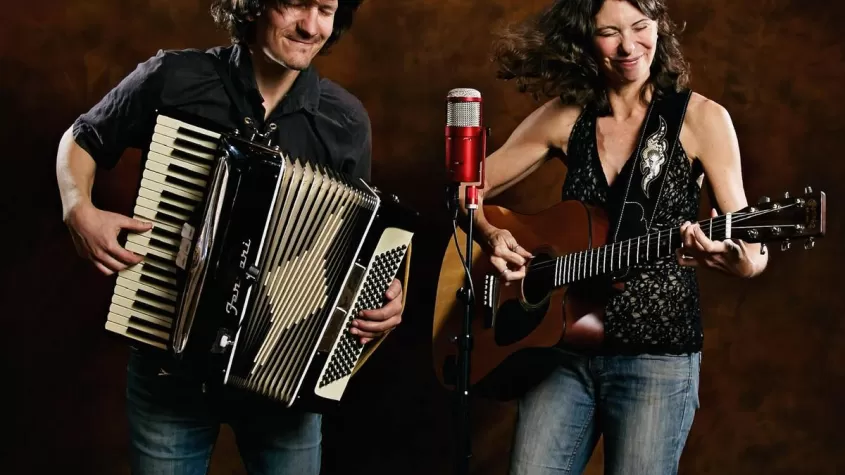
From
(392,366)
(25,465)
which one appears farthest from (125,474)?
(392,366)

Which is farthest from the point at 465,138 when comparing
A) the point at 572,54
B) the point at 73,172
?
the point at 73,172

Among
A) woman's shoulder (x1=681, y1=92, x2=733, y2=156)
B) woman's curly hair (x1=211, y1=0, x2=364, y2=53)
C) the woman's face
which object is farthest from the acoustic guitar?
woman's curly hair (x1=211, y1=0, x2=364, y2=53)

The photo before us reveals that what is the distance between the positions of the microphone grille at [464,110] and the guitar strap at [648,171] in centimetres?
45

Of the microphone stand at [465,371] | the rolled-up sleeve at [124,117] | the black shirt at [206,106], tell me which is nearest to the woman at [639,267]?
the microphone stand at [465,371]

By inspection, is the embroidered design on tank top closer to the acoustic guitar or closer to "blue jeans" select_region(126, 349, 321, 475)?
the acoustic guitar

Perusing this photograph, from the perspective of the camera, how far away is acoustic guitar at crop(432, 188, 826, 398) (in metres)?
1.90

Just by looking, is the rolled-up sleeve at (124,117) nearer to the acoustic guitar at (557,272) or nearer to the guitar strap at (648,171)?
the acoustic guitar at (557,272)

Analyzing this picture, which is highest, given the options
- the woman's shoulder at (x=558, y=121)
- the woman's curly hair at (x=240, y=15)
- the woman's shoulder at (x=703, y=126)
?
the woman's curly hair at (x=240, y=15)

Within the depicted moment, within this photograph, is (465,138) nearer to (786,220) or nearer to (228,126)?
(228,126)

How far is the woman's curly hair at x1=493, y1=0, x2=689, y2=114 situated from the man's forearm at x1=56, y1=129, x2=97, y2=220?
1.16m

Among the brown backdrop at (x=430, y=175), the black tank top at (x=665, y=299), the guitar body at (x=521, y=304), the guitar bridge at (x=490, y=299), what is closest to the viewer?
the black tank top at (x=665, y=299)

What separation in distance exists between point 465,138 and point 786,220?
68 cm

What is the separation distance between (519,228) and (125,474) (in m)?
1.71

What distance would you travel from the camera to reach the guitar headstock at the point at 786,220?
1.85m
